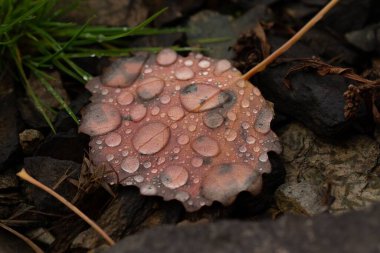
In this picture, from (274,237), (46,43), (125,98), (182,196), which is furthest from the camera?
(46,43)

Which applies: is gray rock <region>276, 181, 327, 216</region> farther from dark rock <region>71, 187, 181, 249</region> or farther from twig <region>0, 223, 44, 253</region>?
twig <region>0, 223, 44, 253</region>

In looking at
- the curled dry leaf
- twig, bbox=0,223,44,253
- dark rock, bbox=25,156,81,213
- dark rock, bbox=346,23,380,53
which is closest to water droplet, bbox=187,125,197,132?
the curled dry leaf

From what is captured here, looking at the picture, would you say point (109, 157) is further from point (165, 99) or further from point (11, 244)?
point (11, 244)

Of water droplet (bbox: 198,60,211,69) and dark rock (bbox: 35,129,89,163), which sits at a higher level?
water droplet (bbox: 198,60,211,69)

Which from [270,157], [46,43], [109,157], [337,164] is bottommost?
[337,164]

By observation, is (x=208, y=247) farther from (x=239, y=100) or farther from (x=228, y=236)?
(x=239, y=100)

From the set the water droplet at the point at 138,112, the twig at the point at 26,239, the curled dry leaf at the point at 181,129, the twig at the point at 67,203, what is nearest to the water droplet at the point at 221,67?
the curled dry leaf at the point at 181,129

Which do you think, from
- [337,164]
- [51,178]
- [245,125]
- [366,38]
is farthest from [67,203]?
[366,38]
